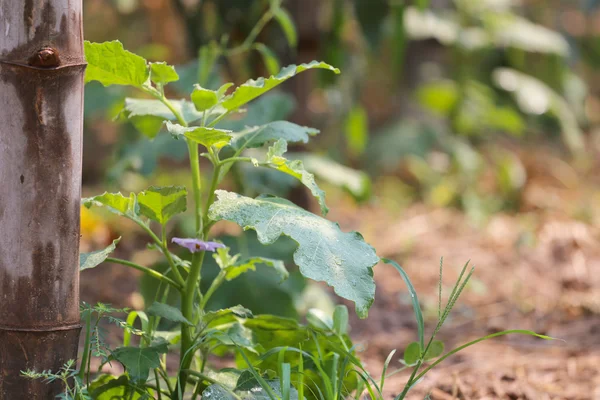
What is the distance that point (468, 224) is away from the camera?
377cm

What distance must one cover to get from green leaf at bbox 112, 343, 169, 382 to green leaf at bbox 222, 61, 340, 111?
395 millimetres

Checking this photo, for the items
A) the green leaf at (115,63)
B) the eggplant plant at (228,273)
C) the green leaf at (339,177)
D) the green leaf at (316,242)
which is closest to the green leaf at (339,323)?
the eggplant plant at (228,273)

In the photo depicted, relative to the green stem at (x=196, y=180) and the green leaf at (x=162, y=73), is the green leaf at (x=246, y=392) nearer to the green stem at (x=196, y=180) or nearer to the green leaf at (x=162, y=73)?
the green stem at (x=196, y=180)

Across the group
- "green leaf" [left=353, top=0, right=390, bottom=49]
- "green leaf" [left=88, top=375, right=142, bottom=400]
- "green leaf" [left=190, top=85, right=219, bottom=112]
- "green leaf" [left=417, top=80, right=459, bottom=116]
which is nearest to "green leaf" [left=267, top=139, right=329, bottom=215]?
"green leaf" [left=190, top=85, right=219, bottom=112]

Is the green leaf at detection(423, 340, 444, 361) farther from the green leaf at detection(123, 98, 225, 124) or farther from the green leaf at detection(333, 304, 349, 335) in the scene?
the green leaf at detection(123, 98, 225, 124)

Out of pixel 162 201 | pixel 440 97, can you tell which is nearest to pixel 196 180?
pixel 162 201

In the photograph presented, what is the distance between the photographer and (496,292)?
8.95 feet

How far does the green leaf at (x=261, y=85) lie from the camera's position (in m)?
1.10

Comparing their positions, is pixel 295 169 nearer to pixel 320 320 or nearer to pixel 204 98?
pixel 204 98

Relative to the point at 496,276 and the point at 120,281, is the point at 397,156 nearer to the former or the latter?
the point at 496,276

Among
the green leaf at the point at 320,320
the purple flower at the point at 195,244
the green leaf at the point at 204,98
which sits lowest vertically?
the green leaf at the point at 320,320

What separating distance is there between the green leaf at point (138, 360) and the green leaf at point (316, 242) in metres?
0.23

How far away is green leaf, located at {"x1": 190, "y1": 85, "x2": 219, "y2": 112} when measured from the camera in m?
1.14

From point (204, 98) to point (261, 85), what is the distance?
98mm
